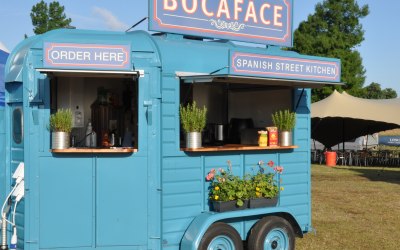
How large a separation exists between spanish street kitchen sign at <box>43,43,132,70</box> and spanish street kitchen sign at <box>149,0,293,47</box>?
3.07 ft

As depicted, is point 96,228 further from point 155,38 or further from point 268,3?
point 268,3

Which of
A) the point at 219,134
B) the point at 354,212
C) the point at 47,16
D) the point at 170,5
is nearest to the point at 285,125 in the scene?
the point at 219,134

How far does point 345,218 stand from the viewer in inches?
439

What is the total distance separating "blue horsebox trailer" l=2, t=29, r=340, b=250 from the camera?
242 inches

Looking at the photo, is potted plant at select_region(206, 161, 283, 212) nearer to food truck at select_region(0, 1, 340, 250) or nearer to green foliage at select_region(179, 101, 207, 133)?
food truck at select_region(0, 1, 340, 250)

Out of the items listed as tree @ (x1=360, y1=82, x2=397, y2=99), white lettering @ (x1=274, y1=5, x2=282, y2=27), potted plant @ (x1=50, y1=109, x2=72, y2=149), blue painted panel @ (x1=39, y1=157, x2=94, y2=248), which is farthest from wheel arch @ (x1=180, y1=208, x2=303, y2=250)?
tree @ (x1=360, y1=82, x2=397, y2=99)

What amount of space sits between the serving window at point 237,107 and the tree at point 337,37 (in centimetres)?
3041

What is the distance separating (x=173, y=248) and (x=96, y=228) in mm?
901

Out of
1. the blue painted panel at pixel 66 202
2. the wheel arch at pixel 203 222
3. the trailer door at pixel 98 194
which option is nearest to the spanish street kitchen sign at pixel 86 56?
the trailer door at pixel 98 194

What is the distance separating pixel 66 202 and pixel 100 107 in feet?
5.55

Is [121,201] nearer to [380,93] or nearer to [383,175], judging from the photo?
[383,175]

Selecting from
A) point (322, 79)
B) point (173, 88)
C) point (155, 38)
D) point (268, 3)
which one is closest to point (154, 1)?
point (155, 38)

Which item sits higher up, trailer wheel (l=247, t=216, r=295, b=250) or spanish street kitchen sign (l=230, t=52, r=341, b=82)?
spanish street kitchen sign (l=230, t=52, r=341, b=82)

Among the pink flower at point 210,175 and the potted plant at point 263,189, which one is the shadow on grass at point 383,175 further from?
the pink flower at point 210,175
